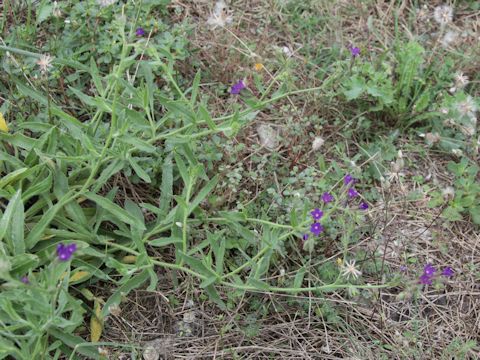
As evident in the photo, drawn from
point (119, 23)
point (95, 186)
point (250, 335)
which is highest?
point (119, 23)

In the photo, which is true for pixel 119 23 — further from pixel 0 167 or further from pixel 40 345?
pixel 40 345

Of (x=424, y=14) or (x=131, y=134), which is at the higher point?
(x=131, y=134)

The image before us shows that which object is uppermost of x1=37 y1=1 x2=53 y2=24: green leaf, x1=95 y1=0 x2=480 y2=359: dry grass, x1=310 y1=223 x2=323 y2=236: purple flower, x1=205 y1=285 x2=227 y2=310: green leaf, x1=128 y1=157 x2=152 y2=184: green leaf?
x1=37 y1=1 x2=53 y2=24: green leaf

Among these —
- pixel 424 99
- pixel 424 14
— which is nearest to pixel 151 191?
pixel 424 99

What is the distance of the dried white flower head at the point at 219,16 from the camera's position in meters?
3.21

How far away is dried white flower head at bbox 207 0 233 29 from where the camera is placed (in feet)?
10.5

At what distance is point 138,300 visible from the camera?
2619mm

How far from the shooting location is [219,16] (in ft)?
10.9

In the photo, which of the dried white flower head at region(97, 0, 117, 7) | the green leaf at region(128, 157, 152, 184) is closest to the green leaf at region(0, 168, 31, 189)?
the green leaf at region(128, 157, 152, 184)

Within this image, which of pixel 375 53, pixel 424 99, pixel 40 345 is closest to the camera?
pixel 40 345

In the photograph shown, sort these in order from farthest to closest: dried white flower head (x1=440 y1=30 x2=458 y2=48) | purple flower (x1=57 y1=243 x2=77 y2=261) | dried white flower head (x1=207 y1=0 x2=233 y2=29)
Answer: dried white flower head (x1=440 y1=30 x2=458 y2=48)
dried white flower head (x1=207 y1=0 x2=233 y2=29)
purple flower (x1=57 y1=243 x2=77 y2=261)

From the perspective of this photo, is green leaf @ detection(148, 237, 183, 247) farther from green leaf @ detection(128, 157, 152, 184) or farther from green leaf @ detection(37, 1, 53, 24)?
green leaf @ detection(37, 1, 53, 24)

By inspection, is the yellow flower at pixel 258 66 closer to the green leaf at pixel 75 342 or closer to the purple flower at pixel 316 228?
the purple flower at pixel 316 228

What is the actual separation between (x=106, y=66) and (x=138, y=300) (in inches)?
51.2
